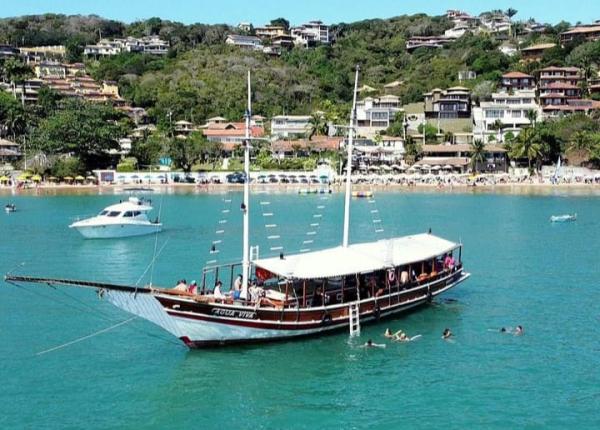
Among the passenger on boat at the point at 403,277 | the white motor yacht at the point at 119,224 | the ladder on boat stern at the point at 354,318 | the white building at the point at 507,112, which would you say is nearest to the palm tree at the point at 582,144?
the white building at the point at 507,112

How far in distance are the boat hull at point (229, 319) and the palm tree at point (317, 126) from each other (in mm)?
111318

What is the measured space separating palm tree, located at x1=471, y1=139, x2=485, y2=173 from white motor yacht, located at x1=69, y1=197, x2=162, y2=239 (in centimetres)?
7027

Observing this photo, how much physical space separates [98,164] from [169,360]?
10757 cm

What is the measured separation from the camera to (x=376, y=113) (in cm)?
14938

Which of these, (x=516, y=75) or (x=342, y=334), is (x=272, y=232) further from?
(x=516, y=75)

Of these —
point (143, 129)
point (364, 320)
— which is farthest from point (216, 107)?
point (364, 320)

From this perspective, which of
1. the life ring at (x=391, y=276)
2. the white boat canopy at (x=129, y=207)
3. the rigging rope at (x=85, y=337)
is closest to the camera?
the rigging rope at (x=85, y=337)

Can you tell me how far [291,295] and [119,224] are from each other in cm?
3768

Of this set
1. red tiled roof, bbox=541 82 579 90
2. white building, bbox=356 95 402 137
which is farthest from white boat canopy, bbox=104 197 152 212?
red tiled roof, bbox=541 82 579 90

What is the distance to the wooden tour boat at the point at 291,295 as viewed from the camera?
28938 mm

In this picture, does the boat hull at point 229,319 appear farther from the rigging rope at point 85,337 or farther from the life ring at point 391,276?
the rigging rope at point 85,337

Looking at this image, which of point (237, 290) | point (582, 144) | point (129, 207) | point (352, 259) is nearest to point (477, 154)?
point (582, 144)

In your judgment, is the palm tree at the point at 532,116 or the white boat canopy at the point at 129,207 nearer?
the white boat canopy at the point at 129,207

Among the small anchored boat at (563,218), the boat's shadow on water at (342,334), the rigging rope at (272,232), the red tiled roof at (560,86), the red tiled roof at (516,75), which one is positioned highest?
the red tiled roof at (516,75)
